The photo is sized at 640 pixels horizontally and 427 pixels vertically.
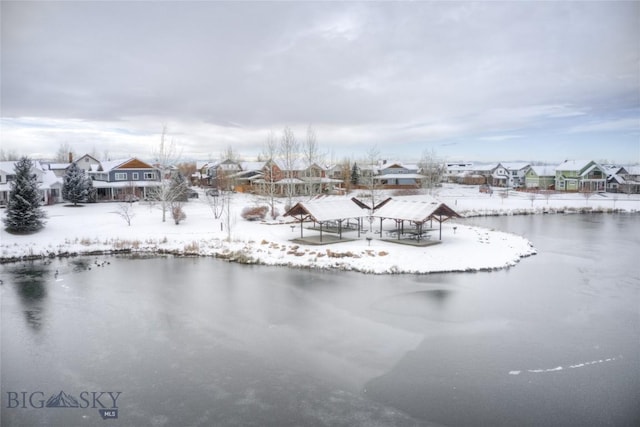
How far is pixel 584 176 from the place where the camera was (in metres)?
66.2

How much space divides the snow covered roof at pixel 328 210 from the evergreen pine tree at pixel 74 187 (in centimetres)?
2577

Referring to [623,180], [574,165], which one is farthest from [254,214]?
[623,180]

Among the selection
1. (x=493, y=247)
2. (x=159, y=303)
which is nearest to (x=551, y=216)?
(x=493, y=247)

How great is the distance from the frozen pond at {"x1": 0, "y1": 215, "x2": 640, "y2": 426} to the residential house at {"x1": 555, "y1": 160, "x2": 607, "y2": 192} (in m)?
51.4

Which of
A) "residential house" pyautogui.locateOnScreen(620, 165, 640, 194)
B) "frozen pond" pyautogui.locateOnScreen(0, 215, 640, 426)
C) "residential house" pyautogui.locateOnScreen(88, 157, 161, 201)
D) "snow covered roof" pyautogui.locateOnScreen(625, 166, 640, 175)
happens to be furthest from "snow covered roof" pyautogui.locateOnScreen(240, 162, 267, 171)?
A: "snow covered roof" pyautogui.locateOnScreen(625, 166, 640, 175)

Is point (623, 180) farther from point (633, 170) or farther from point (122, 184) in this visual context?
point (122, 184)

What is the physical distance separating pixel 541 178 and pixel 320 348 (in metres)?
72.0

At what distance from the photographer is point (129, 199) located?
152ft

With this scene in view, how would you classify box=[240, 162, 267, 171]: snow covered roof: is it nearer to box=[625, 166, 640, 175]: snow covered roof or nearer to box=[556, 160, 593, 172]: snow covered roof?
box=[556, 160, 593, 172]: snow covered roof

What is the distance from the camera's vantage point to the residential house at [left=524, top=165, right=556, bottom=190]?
73.2 m

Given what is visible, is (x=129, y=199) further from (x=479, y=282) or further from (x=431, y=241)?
(x=479, y=282)

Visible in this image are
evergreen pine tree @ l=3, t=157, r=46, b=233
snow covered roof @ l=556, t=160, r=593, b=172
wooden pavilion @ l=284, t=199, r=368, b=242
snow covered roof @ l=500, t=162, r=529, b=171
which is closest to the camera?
wooden pavilion @ l=284, t=199, r=368, b=242

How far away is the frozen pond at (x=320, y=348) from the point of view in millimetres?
9492

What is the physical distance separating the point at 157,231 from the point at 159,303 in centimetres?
1536
